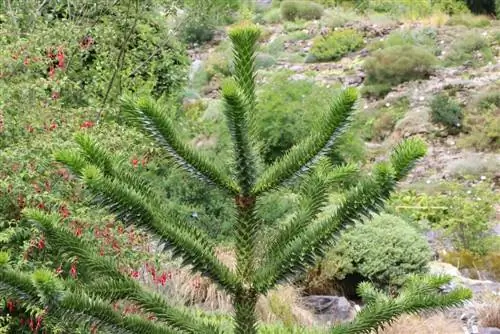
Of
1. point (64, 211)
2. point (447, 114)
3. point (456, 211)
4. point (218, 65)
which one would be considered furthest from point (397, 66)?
point (64, 211)

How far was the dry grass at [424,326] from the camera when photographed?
6785mm

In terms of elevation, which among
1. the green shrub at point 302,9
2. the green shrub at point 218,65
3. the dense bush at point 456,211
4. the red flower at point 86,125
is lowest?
the green shrub at point 302,9

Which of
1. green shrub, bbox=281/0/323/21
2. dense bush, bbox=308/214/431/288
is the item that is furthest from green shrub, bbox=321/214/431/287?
green shrub, bbox=281/0/323/21

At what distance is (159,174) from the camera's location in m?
8.91

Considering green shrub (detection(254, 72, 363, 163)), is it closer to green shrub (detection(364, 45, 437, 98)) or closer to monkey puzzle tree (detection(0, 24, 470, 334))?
green shrub (detection(364, 45, 437, 98))

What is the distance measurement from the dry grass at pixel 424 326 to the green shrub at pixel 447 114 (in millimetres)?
10277

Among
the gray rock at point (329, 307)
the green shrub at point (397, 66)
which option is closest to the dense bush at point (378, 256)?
the gray rock at point (329, 307)

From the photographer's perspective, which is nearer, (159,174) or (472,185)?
(159,174)

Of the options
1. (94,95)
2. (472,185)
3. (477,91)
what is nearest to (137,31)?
(94,95)

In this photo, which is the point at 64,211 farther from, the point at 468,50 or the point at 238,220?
the point at 468,50

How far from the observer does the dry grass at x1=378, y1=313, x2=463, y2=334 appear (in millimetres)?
6785

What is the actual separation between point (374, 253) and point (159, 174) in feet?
8.47

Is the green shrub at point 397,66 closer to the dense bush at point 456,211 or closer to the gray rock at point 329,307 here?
the dense bush at point 456,211

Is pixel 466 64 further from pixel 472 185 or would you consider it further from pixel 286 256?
pixel 286 256
